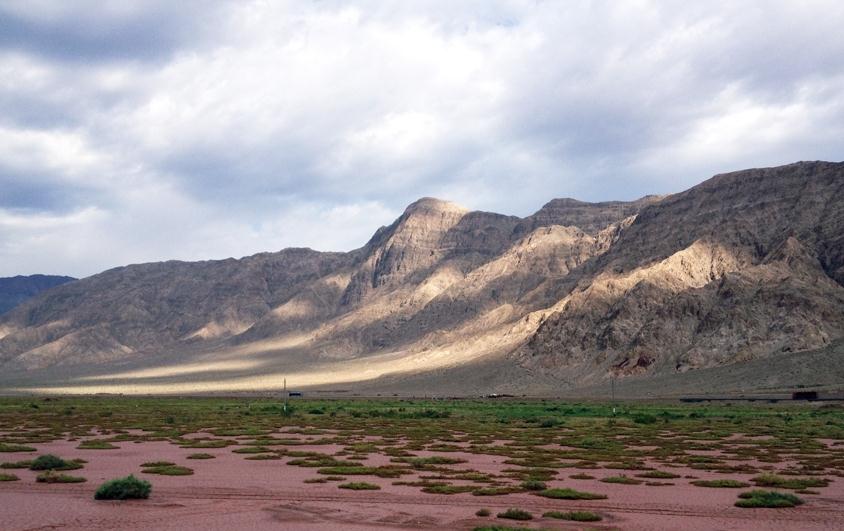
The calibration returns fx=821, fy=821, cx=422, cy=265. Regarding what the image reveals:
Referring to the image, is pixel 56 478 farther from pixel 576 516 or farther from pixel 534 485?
pixel 576 516

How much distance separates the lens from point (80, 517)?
19297mm

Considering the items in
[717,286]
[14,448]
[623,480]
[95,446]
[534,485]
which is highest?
[717,286]

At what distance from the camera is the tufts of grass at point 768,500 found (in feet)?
72.8

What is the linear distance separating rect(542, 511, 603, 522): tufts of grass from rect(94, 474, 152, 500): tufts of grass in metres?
10.9

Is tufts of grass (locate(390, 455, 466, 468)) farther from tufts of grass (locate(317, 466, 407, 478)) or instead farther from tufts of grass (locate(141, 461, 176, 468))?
tufts of grass (locate(141, 461, 176, 468))

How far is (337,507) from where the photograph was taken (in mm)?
21672

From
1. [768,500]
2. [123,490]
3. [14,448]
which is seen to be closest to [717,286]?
[14,448]

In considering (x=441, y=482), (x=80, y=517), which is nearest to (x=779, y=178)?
(x=441, y=482)

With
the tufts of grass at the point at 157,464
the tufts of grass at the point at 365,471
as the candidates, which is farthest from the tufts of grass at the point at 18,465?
the tufts of grass at the point at 365,471

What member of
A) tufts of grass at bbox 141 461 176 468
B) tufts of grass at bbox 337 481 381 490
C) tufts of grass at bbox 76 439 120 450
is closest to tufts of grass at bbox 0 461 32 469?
tufts of grass at bbox 141 461 176 468

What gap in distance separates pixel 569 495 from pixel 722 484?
20.2ft

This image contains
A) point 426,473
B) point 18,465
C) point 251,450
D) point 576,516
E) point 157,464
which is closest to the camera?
point 576,516

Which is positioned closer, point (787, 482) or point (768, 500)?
point (768, 500)

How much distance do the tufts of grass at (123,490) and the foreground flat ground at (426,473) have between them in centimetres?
46
